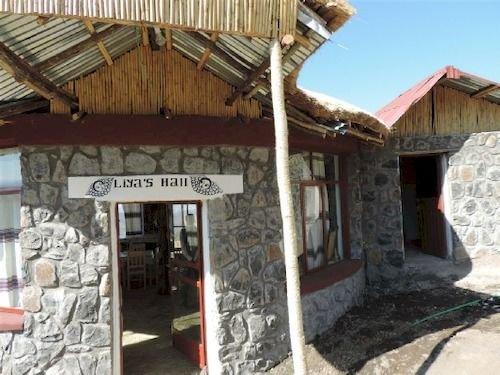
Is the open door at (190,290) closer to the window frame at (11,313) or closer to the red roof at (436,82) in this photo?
the window frame at (11,313)

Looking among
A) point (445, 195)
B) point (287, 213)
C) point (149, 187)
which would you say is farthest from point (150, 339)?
point (445, 195)

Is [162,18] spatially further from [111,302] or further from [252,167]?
[111,302]

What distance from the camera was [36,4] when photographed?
2541mm

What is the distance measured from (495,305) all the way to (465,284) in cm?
102

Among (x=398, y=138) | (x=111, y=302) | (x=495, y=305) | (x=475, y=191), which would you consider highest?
(x=398, y=138)

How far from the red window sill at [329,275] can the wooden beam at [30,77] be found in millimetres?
3546

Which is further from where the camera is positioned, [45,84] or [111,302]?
[111,302]

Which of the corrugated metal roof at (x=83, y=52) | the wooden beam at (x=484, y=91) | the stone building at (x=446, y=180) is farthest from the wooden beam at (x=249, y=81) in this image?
the wooden beam at (x=484, y=91)

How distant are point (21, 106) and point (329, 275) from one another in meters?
4.39

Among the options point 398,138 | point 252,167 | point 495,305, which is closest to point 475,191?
point 398,138

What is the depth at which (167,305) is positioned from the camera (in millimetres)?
8180

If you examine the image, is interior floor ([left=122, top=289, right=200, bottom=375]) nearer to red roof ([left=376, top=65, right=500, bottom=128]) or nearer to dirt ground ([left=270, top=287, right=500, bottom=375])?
dirt ground ([left=270, top=287, right=500, bottom=375])

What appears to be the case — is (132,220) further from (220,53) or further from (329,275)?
(220,53)

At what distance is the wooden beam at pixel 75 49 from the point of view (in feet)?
11.4
